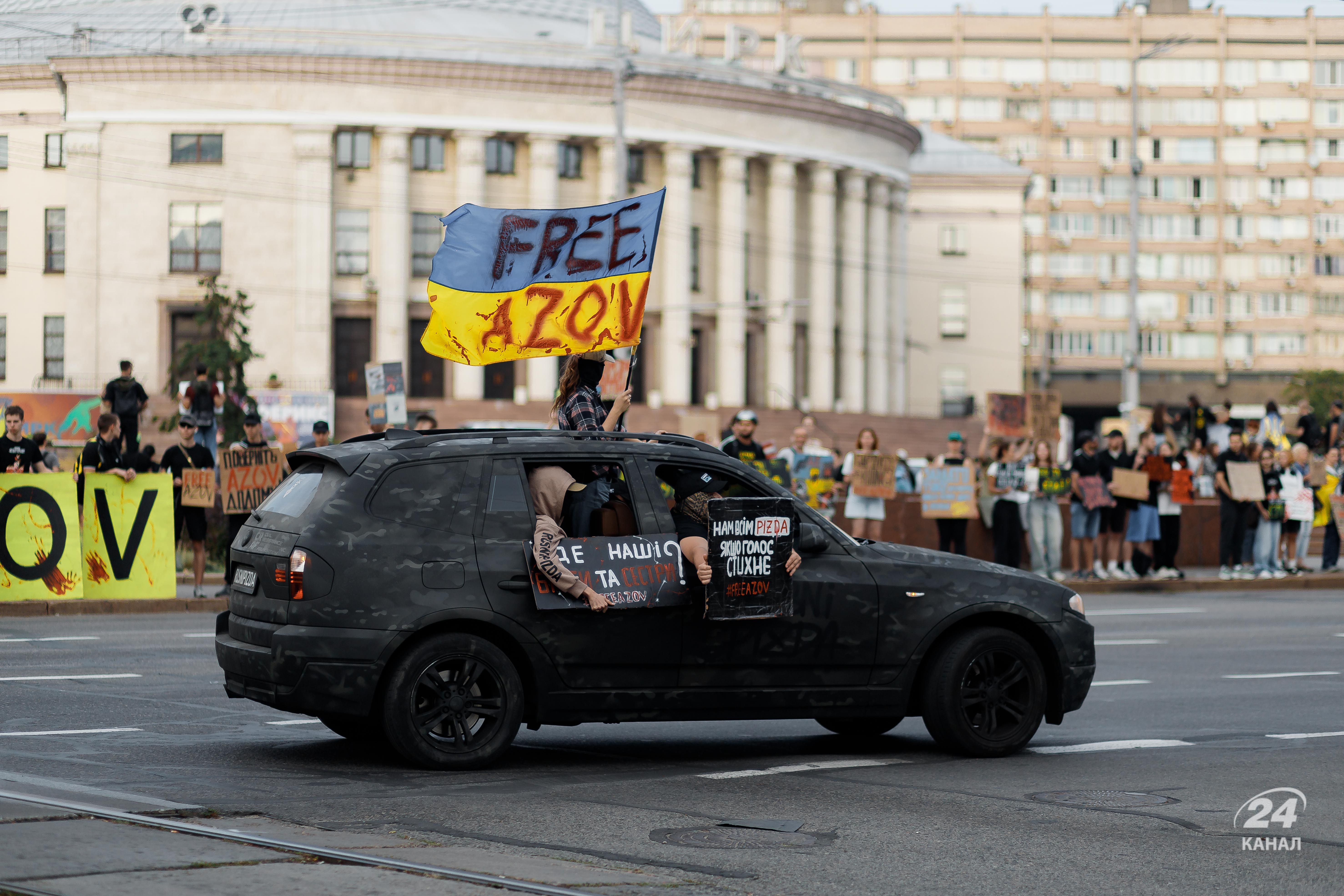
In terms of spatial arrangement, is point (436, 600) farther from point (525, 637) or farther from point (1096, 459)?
point (1096, 459)

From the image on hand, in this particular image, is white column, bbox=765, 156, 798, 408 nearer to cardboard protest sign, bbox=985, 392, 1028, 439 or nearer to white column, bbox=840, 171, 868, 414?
white column, bbox=840, 171, 868, 414

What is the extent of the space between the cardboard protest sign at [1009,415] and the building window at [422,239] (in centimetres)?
3852

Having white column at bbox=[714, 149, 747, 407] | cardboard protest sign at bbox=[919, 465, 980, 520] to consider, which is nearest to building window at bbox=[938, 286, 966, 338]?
white column at bbox=[714, 149, 747, 407]

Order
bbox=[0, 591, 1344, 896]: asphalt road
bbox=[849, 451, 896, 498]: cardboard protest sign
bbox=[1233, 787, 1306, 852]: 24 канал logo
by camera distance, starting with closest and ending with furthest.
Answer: bbox=[0, 591, 1344, 896]: asphalt road < bbox=[1233, 787, 1306, 852]: 24 канал logo < bbox=[849, 451, 896, 498]: cardboard protest sign

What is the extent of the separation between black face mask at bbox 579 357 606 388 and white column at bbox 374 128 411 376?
53.1m

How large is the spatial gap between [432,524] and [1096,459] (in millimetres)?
16947

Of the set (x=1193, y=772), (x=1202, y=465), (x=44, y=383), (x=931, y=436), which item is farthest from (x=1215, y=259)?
(x=1193, y=772)

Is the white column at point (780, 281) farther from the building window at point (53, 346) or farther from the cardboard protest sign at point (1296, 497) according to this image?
the cardboard protest sign at point (1296, 497)

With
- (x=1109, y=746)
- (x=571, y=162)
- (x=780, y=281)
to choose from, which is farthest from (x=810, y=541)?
(x=780, y=281)

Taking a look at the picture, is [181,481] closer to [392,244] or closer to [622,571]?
[622,571]

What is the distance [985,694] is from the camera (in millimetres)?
10148

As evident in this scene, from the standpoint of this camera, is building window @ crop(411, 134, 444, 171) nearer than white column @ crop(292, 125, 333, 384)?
No

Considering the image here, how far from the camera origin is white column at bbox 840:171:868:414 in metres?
75.3

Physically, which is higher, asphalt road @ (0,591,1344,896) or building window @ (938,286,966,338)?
building window @ (938,286,966,338)
